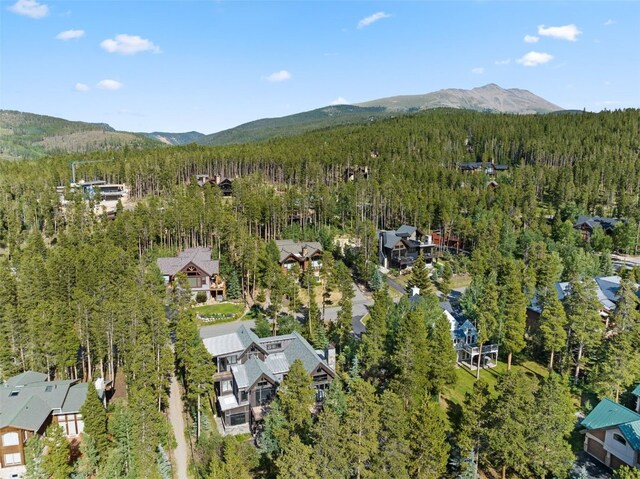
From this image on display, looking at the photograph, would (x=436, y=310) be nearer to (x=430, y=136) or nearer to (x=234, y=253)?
(x=234, y=253)

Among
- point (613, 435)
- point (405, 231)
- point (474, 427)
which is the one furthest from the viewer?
point (405, 231)

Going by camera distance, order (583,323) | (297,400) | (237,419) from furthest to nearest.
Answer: (583,323)
(237,419)
(297,400)

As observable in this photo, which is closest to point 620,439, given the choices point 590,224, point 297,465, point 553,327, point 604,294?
point 553,327

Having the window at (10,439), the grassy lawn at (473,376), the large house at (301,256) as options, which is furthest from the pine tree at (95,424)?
the large house at (301,256)

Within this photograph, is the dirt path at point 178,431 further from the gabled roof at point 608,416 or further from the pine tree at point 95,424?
the gabled roof at point 608,416

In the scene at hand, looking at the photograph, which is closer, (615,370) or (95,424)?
(95,424)

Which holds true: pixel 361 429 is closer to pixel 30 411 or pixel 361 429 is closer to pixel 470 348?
pixel 30 411

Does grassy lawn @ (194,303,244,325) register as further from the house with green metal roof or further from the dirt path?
the house with green metal roof

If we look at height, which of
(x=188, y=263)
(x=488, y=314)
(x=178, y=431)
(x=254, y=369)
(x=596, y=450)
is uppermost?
(x=188, y=263)
